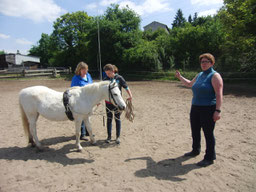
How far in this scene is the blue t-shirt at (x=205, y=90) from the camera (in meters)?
2.56

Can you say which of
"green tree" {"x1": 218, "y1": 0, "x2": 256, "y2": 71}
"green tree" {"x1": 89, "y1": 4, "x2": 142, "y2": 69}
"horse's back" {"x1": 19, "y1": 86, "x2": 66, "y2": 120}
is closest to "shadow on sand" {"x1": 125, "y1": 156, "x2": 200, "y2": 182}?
"horse's back" {"x1": 19, "y1": 86, "x2": 66, "y2": 120}

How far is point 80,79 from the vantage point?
12.2 ft

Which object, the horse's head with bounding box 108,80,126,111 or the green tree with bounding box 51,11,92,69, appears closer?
the horse's head with bounding box 108,80,126,111

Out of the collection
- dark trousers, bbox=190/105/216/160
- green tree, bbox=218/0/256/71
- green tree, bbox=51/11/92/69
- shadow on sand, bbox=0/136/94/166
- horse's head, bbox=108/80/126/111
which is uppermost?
green tree, bbox=51/11/92/69

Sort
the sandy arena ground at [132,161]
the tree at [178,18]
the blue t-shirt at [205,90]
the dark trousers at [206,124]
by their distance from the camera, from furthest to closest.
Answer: the tree at [178,18] < the dark trousers at [206,124] < the blue t-shirt at [205,90] < the sandy arena ground at [132,161]

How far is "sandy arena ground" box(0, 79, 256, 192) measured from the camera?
7.84ft

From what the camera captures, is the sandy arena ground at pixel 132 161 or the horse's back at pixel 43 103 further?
the horse's back at pixel 43 103

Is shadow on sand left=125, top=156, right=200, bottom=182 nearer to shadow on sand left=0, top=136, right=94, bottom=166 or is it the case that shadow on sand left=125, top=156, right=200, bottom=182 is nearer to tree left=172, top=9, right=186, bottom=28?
shadow on sand left=0, top=136, right=94, bottom=166

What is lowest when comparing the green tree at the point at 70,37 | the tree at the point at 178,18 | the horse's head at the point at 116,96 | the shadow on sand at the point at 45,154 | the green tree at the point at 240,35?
the shadow on sand at the point at 45,154

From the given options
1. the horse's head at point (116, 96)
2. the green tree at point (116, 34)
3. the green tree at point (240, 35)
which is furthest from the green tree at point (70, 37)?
the horse's head at point (116, 96)

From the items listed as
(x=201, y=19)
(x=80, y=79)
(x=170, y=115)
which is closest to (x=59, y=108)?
(x=80, y=79)

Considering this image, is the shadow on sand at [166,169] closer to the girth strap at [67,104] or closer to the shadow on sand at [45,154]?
the shadow on sand at [45,154]

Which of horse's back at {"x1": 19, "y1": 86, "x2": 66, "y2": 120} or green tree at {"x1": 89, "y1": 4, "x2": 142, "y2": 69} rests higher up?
green tree at {"x1": 89, "y1": 4, "x2": 142, "y2": 69}

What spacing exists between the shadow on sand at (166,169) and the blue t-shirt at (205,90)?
3.59 feet
